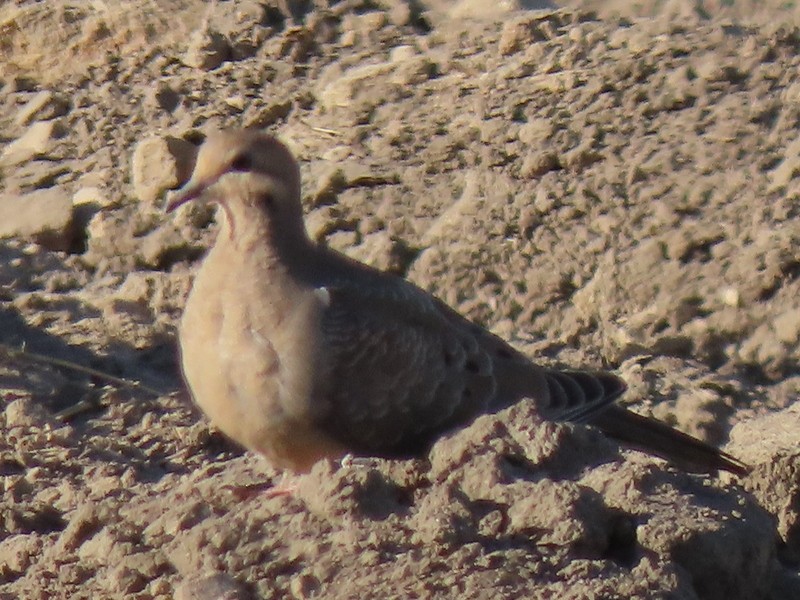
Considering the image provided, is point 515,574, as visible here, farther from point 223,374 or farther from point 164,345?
point 164,345

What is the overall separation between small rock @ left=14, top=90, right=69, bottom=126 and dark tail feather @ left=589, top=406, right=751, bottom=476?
3.07m

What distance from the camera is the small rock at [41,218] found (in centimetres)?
637

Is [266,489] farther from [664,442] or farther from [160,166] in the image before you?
[160,166]

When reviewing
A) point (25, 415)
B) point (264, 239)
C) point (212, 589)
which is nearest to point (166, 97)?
point (25, 415)

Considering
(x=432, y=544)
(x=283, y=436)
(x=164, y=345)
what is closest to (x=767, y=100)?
(x=164, y=345)

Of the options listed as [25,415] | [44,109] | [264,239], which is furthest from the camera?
[44,109]

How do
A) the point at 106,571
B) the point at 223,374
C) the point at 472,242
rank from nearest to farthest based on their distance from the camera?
1. the point at 106,571
2. the point at 223,374
3. the point at 472,242

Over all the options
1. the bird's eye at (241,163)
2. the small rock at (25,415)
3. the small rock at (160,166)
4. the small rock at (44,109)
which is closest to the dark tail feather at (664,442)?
the bird's eye at (241,163)

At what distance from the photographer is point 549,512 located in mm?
3633

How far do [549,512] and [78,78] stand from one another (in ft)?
13.8

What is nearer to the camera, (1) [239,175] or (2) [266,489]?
(2) [266,489]

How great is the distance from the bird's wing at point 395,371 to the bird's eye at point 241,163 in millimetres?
428

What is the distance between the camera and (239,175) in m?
4.70

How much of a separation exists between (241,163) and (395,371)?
721mm
